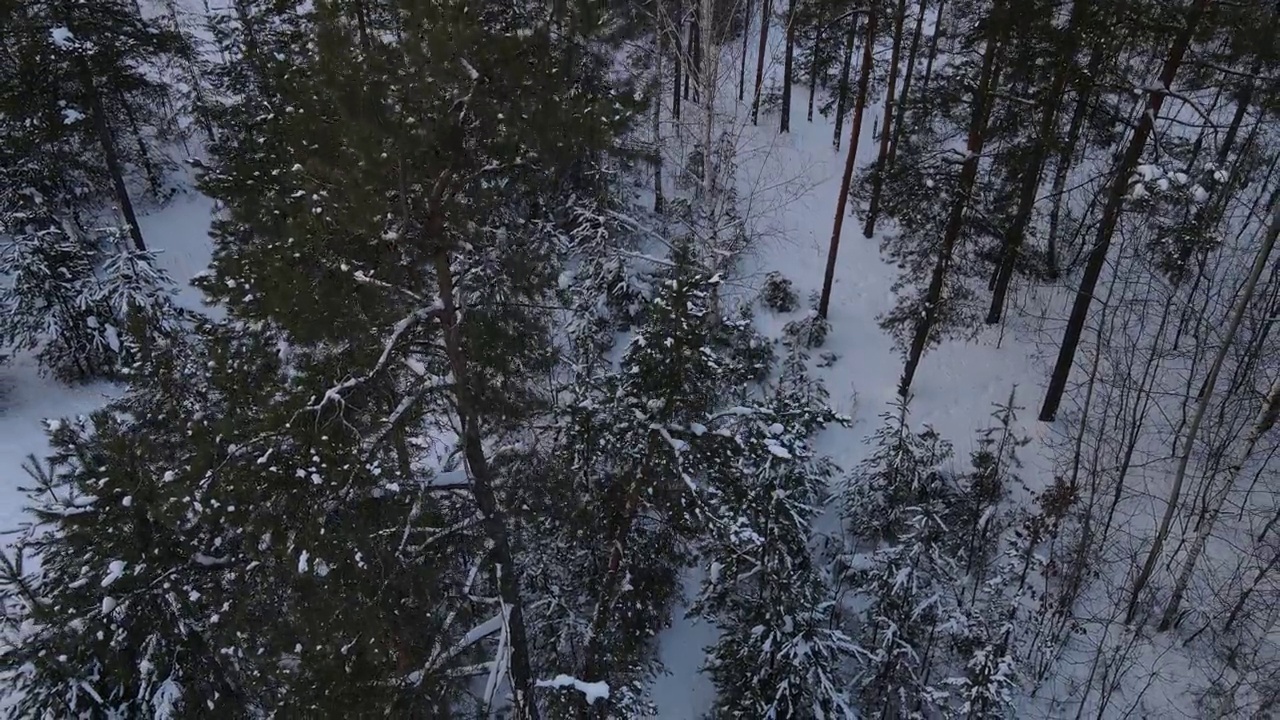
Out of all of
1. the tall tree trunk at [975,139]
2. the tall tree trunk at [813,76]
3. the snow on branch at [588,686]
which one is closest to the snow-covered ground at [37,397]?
the snow on branch at [588,686]

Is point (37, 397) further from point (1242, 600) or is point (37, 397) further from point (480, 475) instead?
point (1242, 600)

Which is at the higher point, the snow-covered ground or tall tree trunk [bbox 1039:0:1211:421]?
tall tree trunk [bbox 1039:0:1211:421]

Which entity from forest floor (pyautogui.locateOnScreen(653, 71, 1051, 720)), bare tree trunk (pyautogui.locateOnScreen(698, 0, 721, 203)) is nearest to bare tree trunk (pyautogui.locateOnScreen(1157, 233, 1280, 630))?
forest floor (pyautogui.locateOnScreen(653, 71, 1051, 720))

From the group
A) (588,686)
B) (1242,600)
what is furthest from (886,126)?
(588,686)

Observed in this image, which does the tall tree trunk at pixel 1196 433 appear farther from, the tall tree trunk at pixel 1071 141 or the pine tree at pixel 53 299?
the pine tree at pixel 53 299

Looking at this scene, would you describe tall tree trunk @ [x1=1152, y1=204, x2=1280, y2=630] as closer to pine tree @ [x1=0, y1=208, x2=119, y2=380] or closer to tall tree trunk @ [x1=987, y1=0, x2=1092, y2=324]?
tall tree trunk @ [x1=987, y1=0, x2=1092, y2=324]

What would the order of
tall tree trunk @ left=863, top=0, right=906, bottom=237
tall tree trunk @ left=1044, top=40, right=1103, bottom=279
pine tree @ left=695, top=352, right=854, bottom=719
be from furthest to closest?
1. tall tree trunk @ left=863, top=0, right=906, bottom=237
2. tall tree trunk @ left=1044, top=40, right=1103, bottom=279
3. pine tree @ left=695, top=352, right=854, bottom=719

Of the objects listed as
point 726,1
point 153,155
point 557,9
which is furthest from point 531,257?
point 153,155
